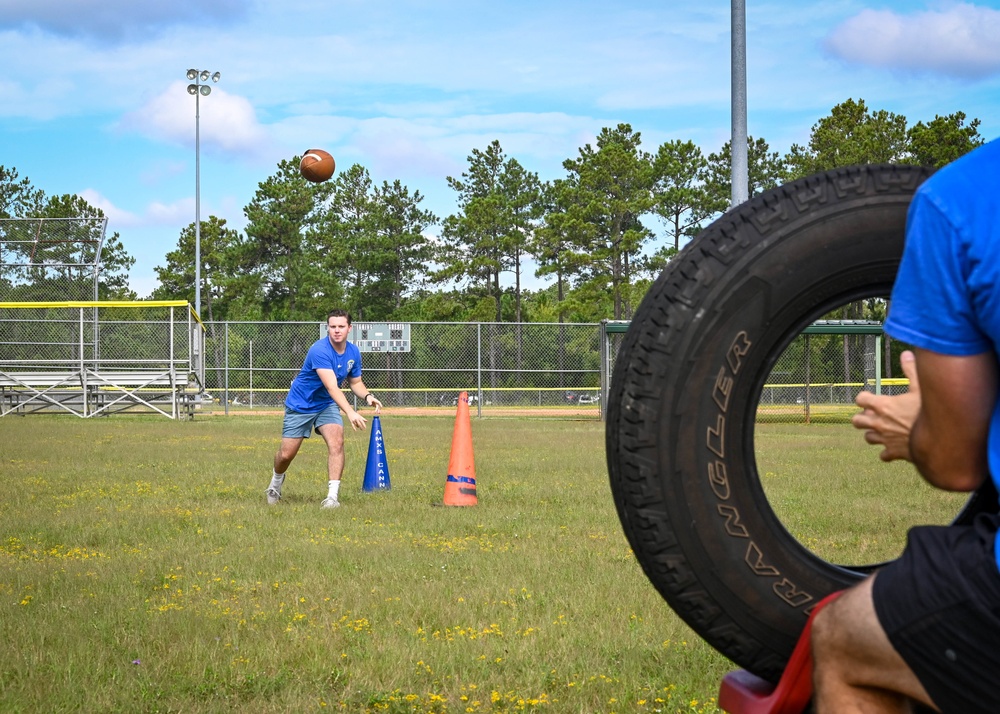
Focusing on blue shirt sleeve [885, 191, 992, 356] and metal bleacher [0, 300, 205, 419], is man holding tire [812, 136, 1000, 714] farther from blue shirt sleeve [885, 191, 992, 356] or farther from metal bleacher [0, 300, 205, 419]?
metal bleacher [0, 300, 205, 419]

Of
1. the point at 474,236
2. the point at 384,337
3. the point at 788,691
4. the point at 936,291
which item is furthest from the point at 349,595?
the point at 474,236

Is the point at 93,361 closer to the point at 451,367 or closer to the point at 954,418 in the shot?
the point at 451,367

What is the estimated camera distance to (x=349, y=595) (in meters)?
5.71

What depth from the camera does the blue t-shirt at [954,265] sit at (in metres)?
1.61

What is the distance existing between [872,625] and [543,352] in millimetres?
30238

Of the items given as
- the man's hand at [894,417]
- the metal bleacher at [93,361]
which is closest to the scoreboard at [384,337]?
the metal bleacher at [93,361]

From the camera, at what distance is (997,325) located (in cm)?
161

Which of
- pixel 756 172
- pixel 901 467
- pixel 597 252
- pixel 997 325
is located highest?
pixel 756 172

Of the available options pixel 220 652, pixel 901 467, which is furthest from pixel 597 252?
pixel 220 652

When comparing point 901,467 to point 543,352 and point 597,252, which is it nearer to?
point 543,352

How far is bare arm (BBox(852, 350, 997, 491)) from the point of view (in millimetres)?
1686

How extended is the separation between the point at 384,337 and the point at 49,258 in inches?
375

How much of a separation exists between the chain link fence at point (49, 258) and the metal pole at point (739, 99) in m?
22.2

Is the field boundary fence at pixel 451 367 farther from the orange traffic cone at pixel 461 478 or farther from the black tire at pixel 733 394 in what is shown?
the black tire at pixel 733 394
